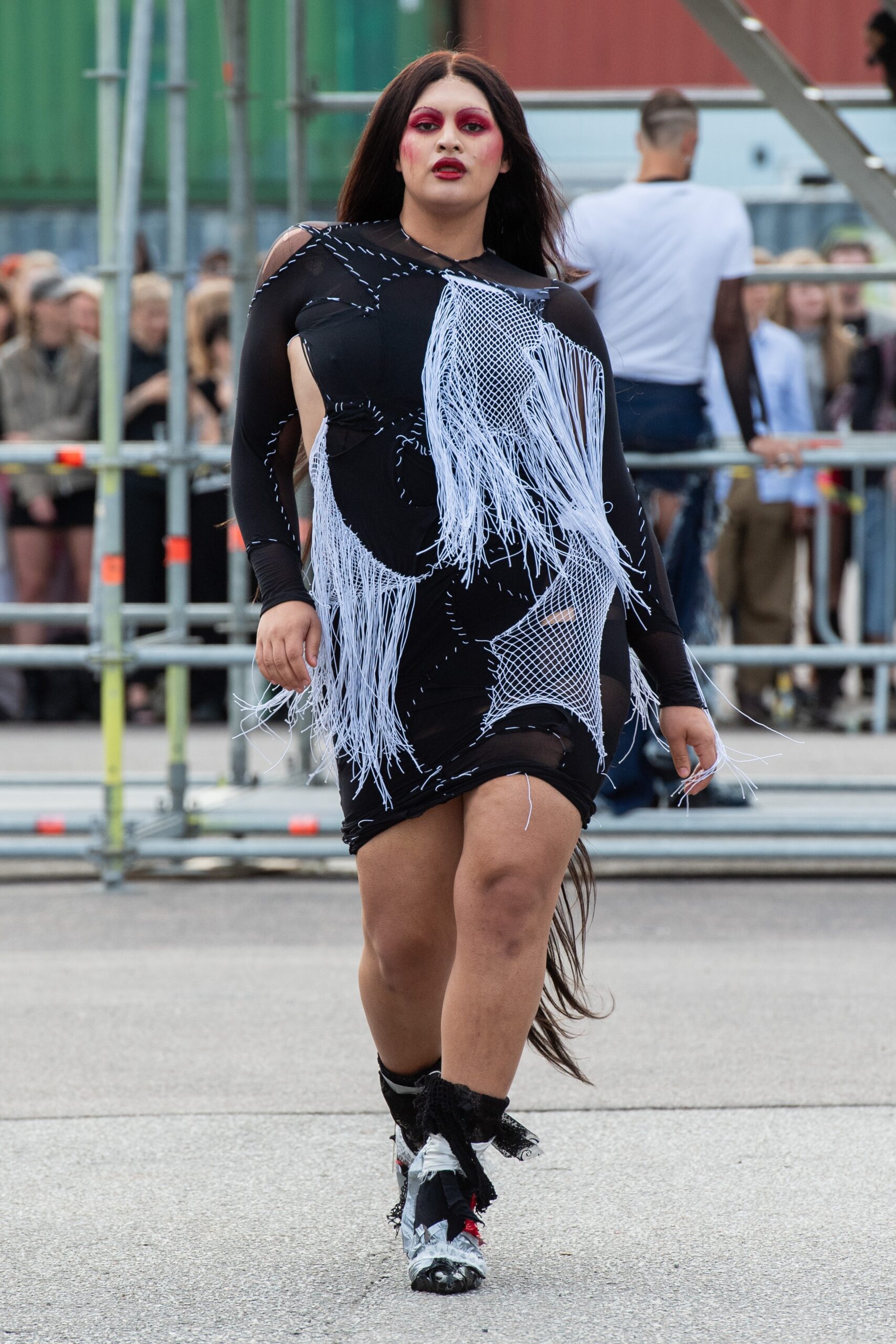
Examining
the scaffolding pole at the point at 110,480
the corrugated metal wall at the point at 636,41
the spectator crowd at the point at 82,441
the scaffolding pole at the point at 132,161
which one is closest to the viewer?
the scaffolding pole at the point at 110,480

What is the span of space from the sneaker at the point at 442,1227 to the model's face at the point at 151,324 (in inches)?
281

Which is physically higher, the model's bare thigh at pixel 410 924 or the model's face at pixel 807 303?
the model's face at pixel 807 303

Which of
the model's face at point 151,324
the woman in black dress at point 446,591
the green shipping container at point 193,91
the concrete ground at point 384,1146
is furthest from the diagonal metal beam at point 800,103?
the green shipping container at point 193,91

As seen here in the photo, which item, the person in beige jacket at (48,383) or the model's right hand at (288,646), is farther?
the person in beige jacket at (48,383)

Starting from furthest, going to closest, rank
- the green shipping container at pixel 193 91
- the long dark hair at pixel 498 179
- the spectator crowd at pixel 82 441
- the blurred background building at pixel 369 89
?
the green shipping container at pixel 193 91 → the blurred background building at pixel 369 89 → the spectator crowd at pixel 82 441 → the long dark hair at pixel 498 179

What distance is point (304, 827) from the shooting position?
19.3ft

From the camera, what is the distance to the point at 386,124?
3.03 meters

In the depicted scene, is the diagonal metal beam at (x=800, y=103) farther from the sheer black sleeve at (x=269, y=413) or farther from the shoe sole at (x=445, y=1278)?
the shoe sole at (x=445, y=1278)

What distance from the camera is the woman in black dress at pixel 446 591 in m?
2.82

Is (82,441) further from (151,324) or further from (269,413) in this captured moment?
(269,413)

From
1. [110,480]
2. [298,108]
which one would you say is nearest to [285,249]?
[110,480]

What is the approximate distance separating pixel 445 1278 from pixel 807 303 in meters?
7.47

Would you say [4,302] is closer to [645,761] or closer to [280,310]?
[645,761]

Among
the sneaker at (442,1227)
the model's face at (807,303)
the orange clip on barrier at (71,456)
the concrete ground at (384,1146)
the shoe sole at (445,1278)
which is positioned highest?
the model's face at (807,303)
